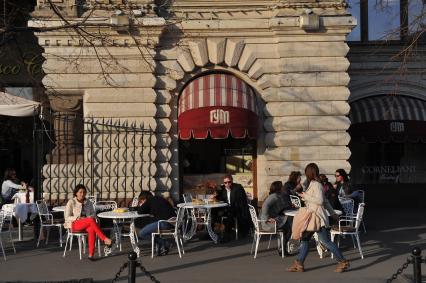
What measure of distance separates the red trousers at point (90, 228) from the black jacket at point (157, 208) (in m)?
1.01

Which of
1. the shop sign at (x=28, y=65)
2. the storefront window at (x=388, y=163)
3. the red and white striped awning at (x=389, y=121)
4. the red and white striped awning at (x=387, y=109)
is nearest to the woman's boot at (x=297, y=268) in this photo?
the red and white striped awning at (x=389, y=121)

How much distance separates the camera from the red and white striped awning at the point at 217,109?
1564 centimetres

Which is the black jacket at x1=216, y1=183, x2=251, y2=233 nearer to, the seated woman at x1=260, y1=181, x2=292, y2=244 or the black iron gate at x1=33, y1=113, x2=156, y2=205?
the seated woman at x1=260, y1=181, x2=292, y2=244

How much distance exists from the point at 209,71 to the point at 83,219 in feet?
20.6

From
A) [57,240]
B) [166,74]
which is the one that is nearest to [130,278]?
[57,240]

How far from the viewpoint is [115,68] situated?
16156 mm

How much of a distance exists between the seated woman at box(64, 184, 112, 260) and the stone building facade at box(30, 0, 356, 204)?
3.75 m

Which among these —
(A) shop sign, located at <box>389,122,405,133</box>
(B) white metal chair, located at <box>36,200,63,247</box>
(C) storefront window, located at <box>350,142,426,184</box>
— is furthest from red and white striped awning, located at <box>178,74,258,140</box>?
(C) storefront window, located at <box>350,142,426,184</box>

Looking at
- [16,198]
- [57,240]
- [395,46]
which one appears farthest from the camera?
[395,46]

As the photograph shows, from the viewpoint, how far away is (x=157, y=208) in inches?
485

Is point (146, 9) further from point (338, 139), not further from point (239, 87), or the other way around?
point (338, 139)

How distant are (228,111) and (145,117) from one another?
221 centimetres

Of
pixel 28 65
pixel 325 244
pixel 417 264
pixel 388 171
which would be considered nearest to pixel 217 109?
pixel 325 244

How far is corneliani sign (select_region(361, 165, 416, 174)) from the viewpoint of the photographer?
21.3 m
